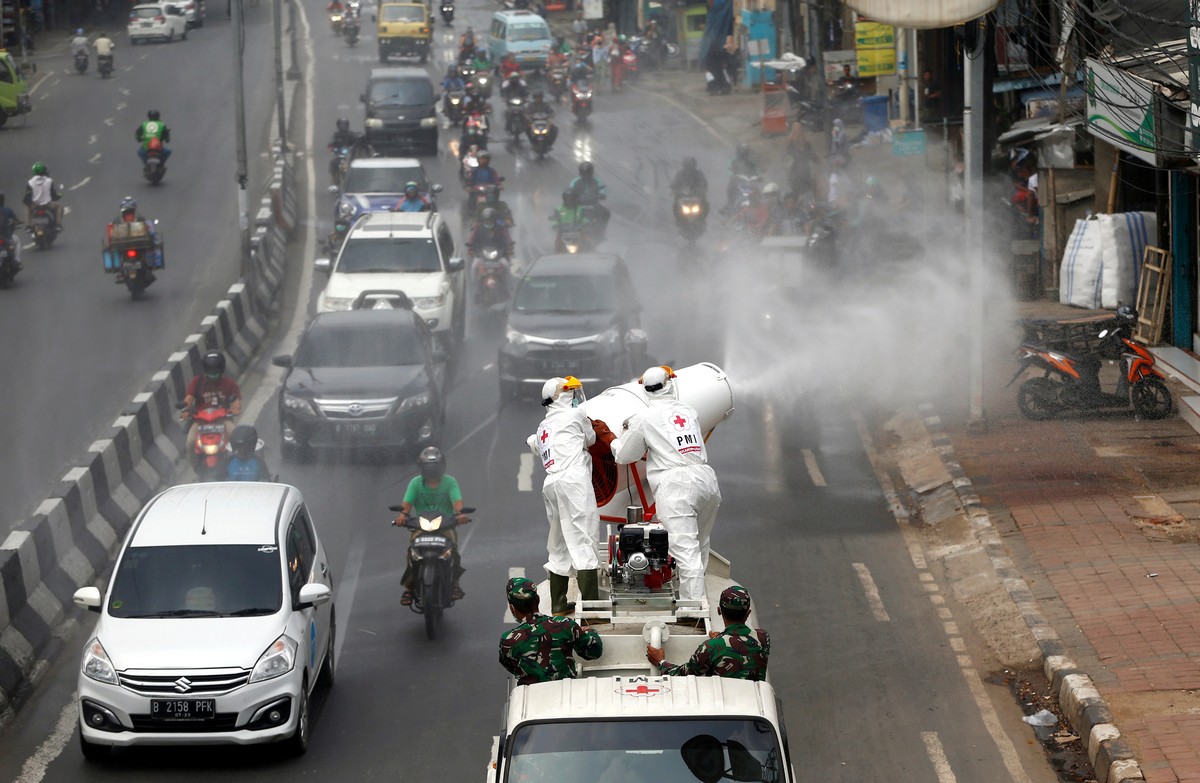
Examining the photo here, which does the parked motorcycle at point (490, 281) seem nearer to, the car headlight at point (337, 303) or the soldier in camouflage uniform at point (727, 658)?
the car headlight at point (337, 303)

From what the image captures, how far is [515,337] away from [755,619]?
13133 mm

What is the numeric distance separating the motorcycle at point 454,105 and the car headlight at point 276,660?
3839 cm

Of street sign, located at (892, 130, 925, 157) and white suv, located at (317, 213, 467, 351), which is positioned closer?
white suv, located at (317, 213, 467, 351)

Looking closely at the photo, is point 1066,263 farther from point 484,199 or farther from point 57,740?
point 57,740

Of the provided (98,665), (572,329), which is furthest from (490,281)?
(98,665)

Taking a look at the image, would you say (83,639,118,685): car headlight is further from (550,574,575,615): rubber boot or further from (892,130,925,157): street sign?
(892,130,925,157): street sign

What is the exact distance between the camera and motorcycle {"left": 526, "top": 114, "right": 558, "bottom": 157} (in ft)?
145

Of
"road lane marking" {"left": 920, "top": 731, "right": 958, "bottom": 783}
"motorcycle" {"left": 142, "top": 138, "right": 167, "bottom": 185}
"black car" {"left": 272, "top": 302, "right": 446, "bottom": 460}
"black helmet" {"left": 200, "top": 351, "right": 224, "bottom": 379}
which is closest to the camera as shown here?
"road lane marking" {"left": 920, "top": 731, "right": 958, "bottom": 783}

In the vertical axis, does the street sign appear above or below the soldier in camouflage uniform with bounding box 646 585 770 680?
below

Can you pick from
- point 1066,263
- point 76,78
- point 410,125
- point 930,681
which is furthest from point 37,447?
point 76,78

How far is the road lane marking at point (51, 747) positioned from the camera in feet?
36.2

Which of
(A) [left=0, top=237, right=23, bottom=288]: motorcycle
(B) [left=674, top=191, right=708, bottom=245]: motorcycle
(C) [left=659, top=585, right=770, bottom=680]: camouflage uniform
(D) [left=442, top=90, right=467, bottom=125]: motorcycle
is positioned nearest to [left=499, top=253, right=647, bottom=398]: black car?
(B) [left=674, top=191, right=708, bottom=245]: motorcycle

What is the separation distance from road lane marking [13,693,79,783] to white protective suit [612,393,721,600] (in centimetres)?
474

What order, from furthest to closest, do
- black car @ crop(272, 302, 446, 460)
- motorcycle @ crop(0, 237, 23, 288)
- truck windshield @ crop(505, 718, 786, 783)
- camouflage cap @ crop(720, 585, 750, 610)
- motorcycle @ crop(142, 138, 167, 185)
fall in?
motorcycle @ crop(142, 138, 167, 185), motorcycle @ crop(0, 237, 23, 288), black car @ crop(272, 302, 446, 460), camouflage cap @ crop(720, 585, 750, 610), truck windshield @ crop(505, 718, 786, 783)
